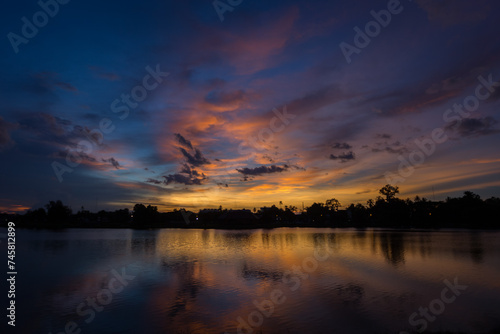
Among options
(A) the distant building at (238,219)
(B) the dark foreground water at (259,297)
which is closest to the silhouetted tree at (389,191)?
(A) the distant building at (238,219)

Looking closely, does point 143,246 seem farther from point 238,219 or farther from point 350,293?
point 238,219

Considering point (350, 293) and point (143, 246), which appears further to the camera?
point (143, 246)

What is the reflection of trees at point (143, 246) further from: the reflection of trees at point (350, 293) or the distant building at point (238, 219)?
the distant building at point (238, 219)

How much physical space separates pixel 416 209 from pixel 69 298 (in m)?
136

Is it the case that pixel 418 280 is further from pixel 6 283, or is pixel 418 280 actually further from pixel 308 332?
pixel 6 283

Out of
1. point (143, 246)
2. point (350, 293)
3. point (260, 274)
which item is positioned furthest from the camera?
point (143, 246)

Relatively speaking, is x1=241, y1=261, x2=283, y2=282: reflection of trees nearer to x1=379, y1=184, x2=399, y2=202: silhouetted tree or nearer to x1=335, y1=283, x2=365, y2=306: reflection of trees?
x1=335, y1=283, x2=365, y2=306: reflection of trees

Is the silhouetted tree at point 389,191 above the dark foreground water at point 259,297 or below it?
above

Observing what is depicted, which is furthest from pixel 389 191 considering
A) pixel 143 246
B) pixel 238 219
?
pixel 143 246

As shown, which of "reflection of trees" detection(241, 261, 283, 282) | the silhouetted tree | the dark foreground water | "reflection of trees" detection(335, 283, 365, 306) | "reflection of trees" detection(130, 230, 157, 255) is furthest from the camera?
the silhouetted tree

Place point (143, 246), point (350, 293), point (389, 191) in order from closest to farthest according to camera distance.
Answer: point (350, 293)
point (143, 246)
point (389, 191)

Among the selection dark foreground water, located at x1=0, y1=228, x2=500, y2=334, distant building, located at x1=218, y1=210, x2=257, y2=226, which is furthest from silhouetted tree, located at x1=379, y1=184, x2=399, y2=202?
dark foreground water, located at x1=0, y1=228, x2=500, y2=334

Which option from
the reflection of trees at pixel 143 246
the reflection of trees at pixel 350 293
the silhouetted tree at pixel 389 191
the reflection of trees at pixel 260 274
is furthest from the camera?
the silhouetted tree at pixel 389 191

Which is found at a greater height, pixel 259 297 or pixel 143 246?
pixel 143 246
